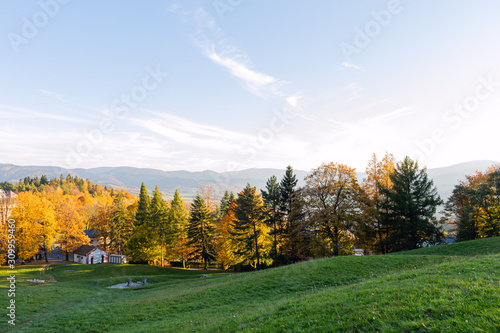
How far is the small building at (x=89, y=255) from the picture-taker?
59.9 metres

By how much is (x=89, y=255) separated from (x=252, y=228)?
47.3 metres

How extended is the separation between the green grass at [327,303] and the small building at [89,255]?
43.1 metres

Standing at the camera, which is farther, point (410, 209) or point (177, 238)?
point (177, 238)

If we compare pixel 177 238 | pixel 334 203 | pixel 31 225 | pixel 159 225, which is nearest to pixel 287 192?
pixel 334 203

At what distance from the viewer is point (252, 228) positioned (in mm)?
38938

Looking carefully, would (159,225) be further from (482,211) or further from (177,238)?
(482,211)

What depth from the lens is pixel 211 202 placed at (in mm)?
60938

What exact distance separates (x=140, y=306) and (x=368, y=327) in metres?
16.0

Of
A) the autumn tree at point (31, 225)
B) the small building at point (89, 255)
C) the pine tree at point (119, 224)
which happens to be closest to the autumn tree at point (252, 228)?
the pine tree at point (119, 224)

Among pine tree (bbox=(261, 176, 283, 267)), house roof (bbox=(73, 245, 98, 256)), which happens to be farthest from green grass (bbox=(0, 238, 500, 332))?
house roof (bbox=(73, 245, 98, 256))

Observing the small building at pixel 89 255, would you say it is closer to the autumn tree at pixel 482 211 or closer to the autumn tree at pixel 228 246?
the autumn tree at pixel 228 246

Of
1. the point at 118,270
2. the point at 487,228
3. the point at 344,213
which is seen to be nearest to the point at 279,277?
the point at 344,213

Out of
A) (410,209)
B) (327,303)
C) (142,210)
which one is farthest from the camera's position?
(142,210)

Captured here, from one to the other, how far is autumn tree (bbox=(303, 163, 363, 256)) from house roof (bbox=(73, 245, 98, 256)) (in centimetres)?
5700
